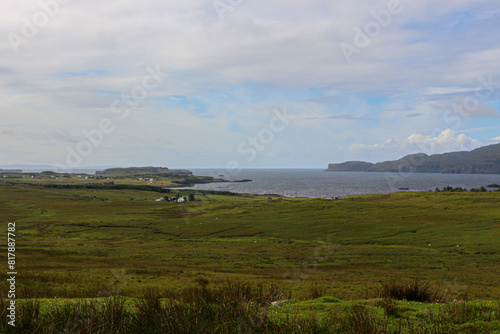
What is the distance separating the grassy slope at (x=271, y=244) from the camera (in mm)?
31203

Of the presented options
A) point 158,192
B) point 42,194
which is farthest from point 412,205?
point 42,194

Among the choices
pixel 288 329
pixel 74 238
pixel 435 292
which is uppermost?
pixel 288 329

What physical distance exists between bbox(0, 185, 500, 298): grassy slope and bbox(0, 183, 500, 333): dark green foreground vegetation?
0.28 m

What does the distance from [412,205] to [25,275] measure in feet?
283

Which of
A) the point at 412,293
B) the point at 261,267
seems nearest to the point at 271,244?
the point at 261,267

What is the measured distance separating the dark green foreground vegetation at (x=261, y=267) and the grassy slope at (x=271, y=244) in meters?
0.28

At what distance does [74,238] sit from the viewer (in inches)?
2613

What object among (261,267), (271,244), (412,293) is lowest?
(271,244)

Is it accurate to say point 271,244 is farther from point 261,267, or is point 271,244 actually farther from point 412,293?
point 412,293

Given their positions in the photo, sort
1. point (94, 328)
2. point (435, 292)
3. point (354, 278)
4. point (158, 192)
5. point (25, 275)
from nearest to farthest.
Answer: point (94, 328) < point (435, 292) < point (25, 275) < point (354, 278) < point (158, 192)

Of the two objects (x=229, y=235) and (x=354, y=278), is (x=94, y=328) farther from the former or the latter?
(x=229, y=235)

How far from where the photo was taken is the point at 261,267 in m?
39.8

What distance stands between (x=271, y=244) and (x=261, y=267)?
17.4m

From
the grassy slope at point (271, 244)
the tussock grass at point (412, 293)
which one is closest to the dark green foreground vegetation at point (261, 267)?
the tussock grass at point (412, 293)
